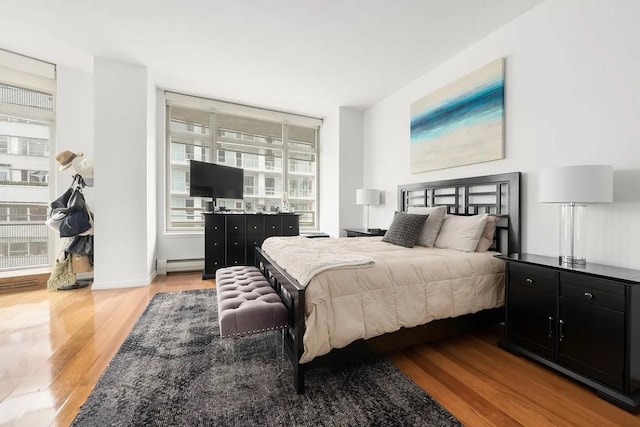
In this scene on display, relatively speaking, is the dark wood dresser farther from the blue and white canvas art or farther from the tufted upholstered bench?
the blue and white canvas art

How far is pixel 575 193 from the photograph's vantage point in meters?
1.76

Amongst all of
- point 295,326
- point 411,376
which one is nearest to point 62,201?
point 295,326

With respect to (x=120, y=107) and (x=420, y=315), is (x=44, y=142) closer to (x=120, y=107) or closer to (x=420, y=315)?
(x=120, y=107)

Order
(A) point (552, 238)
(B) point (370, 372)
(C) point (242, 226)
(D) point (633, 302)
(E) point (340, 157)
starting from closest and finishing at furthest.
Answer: (D) point (633, 302)
(B) point (370, 372)
(A) point (552, 238)
(C) point (242, 226)
(E) point (340, 157)

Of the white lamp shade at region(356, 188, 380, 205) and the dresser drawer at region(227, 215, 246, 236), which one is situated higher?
the white lamp shade at region(356, 188, 380, 205)

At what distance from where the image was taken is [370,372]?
1.75 m

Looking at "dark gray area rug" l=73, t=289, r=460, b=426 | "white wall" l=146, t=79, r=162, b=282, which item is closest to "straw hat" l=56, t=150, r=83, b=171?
"white wall" l=146, t=79, r=162, b=282

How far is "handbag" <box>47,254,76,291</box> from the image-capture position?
11.3 ft

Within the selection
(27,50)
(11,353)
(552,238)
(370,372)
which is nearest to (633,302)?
(552,238)

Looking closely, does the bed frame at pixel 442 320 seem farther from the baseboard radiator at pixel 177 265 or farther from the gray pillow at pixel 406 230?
the baseboard radiator at pixel 177 265

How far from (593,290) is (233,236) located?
13.1 ft

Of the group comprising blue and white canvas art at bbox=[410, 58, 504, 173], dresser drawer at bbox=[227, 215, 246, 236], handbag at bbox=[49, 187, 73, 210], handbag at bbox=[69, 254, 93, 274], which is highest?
blue and white canvas art at bbox=[410, 58, 504, 173]

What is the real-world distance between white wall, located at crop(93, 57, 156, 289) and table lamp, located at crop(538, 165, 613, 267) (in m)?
4.42

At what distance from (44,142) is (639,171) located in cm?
649
